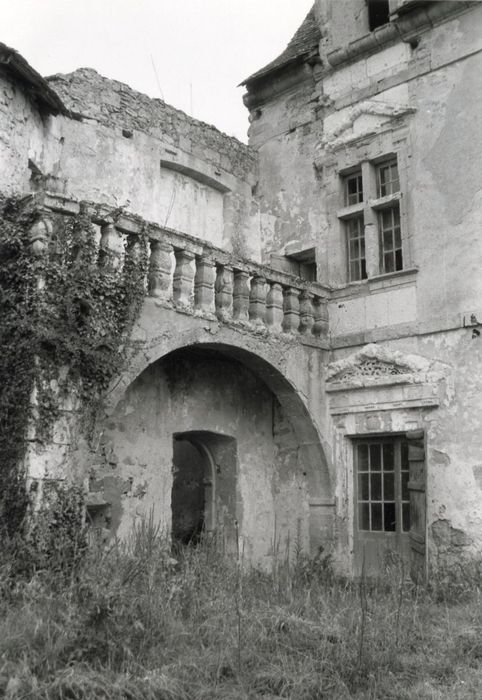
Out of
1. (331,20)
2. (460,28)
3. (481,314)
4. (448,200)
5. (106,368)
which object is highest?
(331,20)

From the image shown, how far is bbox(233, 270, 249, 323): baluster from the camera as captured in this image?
8.85 m

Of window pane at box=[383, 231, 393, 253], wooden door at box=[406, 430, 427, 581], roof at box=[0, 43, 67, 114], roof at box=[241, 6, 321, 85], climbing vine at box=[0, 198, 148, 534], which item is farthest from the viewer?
roof at box=[241, 6, 321, 85]

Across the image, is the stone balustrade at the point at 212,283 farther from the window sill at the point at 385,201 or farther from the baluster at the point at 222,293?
the window sill at the point at 385,201

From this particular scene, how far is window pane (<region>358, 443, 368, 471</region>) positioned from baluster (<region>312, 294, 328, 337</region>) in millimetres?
1587

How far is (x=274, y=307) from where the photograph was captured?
30.6 feet

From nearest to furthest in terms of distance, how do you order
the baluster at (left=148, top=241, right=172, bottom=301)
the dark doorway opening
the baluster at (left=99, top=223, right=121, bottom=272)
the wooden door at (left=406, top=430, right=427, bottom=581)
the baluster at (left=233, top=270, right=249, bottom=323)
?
the baluster at (left=99, top=223, right=121, bottom=272)
the baluster at (left=148, top=241, right=172, bottom=301)
the wooden door at (left=406, top=430, right=427, bottom=581)
the baluster at (left=233, top=270, right=249, bottom=323)
the dark doorway opening

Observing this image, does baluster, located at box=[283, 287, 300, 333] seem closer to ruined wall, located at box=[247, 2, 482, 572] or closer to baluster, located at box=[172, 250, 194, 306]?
ruined wall, located at box=[247, 2, 482, 572]

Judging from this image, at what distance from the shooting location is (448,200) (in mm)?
9211

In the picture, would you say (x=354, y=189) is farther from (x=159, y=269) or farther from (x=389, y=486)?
(x=389, y=486)

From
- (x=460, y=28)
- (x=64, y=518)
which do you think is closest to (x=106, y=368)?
(x=64, y=518)

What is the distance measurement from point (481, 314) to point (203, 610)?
16.2 ft

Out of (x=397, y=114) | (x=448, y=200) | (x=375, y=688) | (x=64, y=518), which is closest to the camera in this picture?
(x=375, y=688)

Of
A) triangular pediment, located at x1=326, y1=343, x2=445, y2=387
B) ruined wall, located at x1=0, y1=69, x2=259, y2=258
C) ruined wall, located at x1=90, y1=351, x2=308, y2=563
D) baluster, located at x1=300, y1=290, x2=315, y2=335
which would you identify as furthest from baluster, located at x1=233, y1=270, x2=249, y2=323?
ruined wall, located at x1=0, y1=69, x2=259, y2=258

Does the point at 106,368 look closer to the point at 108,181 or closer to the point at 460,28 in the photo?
the point at 108,181
